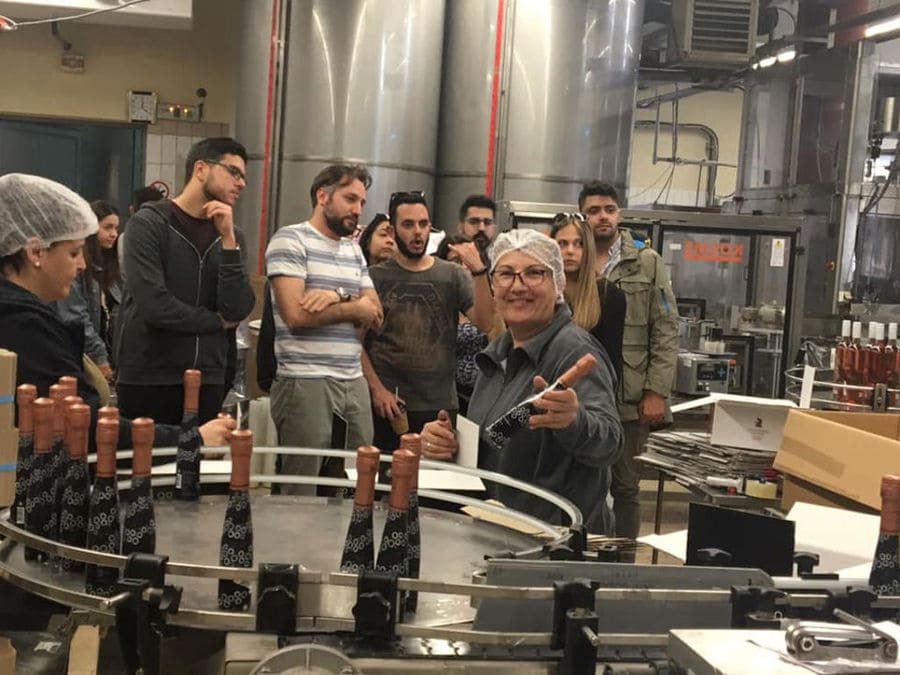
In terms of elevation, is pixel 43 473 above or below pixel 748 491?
above

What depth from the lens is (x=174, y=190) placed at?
23.8 feet

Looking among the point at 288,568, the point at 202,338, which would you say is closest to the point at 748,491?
the point at 202,338

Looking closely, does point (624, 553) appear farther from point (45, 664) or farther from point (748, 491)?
point (748, 491)

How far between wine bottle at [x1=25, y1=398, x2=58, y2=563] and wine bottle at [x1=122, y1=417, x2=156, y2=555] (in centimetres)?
14

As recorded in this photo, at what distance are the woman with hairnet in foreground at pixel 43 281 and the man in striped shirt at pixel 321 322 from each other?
0.98 m

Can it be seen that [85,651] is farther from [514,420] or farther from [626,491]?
→ [626,491]

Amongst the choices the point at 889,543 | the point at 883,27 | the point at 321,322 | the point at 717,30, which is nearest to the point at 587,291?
the point at 321,322

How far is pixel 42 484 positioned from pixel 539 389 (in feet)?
2.94

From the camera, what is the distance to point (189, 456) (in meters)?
1.57

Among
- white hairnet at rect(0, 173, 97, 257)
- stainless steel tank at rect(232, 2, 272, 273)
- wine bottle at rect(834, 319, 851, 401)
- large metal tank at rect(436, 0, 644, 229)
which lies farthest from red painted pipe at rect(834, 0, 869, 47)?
white hairnet at rect(0, 173, 97, 257)

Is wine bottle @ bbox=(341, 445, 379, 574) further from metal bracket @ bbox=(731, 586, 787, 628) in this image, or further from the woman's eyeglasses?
the woman's eyeglasses

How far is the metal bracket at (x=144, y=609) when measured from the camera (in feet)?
3.09

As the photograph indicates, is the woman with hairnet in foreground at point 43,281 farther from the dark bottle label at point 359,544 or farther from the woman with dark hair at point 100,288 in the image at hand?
the woman with dark hair at point 100,288

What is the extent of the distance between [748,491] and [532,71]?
3.41 m
